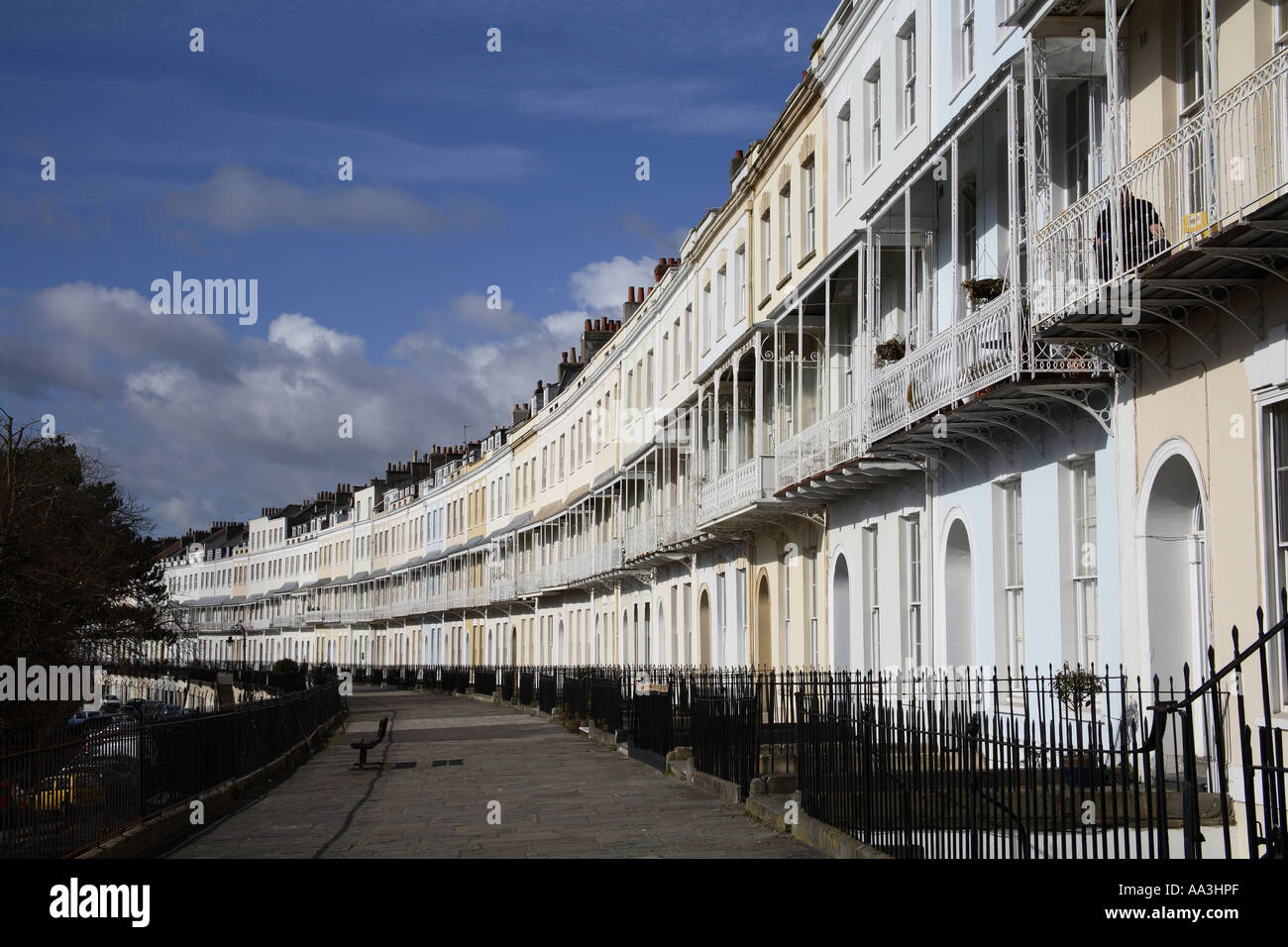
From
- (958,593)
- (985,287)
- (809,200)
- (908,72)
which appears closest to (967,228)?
(985,287)

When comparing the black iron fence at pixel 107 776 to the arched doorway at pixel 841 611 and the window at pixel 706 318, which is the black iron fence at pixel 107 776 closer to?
the arched doorway at pixel 841 611

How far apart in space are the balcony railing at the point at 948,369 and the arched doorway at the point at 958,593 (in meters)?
1.61

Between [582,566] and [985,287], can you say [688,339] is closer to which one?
[582,566]

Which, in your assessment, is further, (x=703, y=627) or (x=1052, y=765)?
(x=703, y=627)

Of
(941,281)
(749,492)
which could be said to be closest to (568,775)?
(749,492)

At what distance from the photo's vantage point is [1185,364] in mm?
11391

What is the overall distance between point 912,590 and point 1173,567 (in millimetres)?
6851

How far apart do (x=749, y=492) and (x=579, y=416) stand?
83.2 feet

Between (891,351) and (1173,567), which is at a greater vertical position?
(891,351)

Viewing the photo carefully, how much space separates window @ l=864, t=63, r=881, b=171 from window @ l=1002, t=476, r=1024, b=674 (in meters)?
6.30

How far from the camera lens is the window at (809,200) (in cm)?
2319

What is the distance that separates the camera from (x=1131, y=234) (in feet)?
35.6
